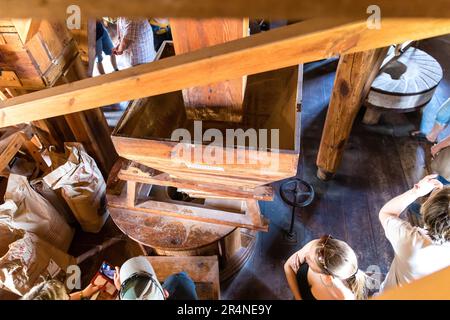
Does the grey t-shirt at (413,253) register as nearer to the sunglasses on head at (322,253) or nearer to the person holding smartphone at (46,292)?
the sunglasses on head at (322,253)

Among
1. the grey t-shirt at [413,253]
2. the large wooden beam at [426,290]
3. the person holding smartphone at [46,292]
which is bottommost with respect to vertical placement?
the grey t-shirt at [413,253]

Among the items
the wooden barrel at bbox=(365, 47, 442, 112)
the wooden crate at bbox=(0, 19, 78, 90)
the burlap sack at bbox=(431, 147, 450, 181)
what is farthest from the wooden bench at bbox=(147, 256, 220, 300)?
the wooden barrel at bbox=(365, 47, 442, 112)

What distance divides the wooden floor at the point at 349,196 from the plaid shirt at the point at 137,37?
231cm

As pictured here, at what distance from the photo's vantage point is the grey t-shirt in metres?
2.08

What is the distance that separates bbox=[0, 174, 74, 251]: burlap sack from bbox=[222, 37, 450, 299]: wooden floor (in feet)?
5.59

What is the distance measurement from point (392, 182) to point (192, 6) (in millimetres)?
4034

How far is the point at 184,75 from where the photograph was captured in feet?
3.44

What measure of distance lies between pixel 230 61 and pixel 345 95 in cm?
246

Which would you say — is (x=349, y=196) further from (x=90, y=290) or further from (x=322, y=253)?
(x=90, y=290)

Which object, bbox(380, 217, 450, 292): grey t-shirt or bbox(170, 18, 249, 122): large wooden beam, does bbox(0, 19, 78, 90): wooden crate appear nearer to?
bbox(170, 18, 249, 122): large wooden beam

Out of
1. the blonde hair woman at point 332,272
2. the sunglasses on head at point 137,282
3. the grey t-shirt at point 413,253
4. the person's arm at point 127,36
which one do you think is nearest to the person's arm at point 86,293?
the sunglasses on head at point 137,282

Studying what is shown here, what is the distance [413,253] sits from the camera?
7.10 ft

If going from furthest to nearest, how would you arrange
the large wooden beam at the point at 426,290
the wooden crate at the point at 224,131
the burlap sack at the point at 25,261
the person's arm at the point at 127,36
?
the person's arm at the point at 127,36 → the burlap sack at the point at 25,261 → the wooden crate at the point at 224,131 → the large wooden beam at the point at 426,290

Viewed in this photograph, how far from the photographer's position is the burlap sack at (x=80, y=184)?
9.82 ft
